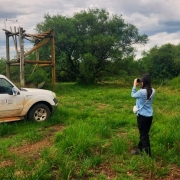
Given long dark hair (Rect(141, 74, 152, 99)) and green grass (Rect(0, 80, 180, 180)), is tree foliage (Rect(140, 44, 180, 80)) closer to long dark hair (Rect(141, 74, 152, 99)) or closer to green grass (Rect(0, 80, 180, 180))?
green grass (Rect(0, 80, 180, 180))

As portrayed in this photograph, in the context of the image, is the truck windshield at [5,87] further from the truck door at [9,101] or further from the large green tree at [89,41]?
the large green tree at [89,41]

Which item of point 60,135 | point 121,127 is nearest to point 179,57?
point 121,127

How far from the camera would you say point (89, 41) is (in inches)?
813

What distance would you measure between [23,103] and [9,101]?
0.45m

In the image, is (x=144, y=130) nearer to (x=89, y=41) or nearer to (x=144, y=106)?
(x=144, y=106)

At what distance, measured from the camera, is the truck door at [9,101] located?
25.5 ft

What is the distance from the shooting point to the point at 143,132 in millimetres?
5328

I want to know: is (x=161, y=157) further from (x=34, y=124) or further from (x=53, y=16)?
(x=53, y=16)

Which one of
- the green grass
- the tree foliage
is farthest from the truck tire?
the tree foliage

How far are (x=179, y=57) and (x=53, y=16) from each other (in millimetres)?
14937

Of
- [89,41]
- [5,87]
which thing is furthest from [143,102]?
[89,41]

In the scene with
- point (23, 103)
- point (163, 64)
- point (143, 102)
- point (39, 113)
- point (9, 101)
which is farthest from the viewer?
point (163, 64)

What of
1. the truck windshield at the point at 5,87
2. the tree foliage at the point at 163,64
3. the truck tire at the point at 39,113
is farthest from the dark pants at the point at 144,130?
the tree foliage at the point at 163,64

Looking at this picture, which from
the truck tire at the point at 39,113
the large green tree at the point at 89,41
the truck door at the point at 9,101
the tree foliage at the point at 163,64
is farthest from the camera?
the tree foliage at the point at 163,64
